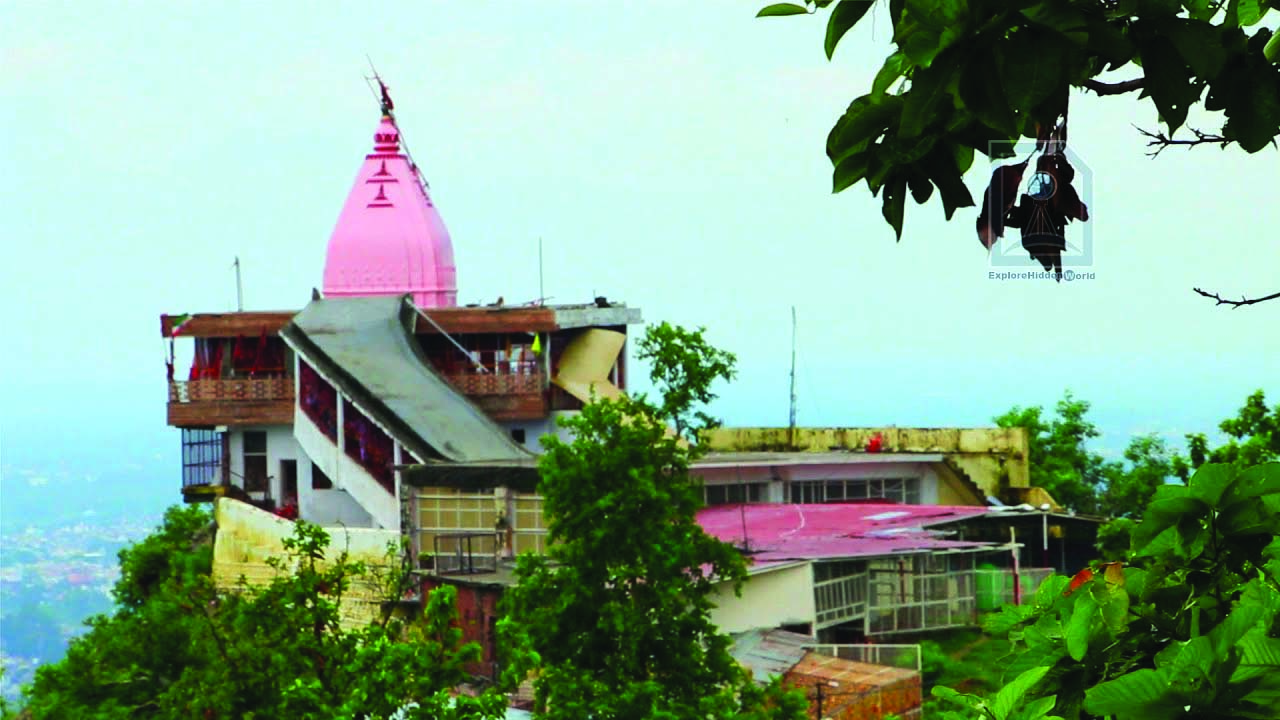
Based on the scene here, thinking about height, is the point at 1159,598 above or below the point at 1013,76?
below

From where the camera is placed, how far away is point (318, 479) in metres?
41.6

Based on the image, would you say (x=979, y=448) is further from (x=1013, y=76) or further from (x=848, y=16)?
(x=1013, y=76)

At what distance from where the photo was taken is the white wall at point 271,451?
4288cm

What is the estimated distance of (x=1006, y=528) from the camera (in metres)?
34.3

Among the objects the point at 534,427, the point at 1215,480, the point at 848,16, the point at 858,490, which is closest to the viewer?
the point at 848,16

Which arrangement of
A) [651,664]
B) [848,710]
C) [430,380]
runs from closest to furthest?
1. [651,664]
2. [848,710]
3. [430,380]

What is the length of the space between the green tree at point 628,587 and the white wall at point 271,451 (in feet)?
65.3

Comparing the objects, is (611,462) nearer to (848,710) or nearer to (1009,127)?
(848,710)

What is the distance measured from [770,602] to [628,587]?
21.9ft

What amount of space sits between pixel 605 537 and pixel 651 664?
144cm

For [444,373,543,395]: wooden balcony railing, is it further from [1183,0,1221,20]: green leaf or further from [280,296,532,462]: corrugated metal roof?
[1183,0,1221,20]: green leaf

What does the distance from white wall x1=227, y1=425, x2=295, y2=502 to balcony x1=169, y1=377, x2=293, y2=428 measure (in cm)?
56

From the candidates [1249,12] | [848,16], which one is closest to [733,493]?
[848,16]

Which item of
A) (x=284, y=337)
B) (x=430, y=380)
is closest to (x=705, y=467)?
(x=430, y=380)
